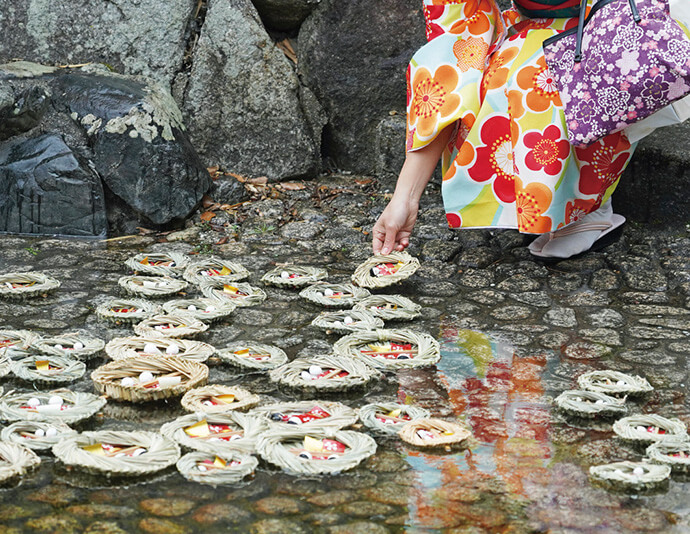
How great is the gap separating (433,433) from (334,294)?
1.20 meters

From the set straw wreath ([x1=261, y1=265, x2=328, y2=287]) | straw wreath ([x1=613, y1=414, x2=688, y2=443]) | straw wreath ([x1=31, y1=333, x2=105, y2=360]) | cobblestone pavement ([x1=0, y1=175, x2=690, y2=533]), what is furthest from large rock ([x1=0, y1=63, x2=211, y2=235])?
straw wreath ([x1=613, y1=414, x2=688, y2=443])

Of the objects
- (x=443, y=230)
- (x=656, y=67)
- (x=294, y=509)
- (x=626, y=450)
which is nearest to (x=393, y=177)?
(x=443, y=230)

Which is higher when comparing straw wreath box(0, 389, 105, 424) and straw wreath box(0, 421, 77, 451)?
straw wreath box(0, 389, 105, 424)

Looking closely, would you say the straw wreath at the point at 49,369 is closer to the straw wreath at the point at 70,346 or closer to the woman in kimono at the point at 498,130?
the straw wreath at the point at 70,346

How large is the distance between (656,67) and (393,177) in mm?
2027

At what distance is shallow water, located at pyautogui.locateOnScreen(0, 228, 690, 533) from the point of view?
5.77ft

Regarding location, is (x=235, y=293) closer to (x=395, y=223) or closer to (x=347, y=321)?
(x=347, y=321)

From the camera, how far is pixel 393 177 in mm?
4785

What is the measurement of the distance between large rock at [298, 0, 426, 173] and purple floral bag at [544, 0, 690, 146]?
65.5 inches

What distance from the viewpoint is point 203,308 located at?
10.1 ft

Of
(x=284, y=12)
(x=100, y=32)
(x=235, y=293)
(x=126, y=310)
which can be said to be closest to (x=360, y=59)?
A: (x=284, y=12)

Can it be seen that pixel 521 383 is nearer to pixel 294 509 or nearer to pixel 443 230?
pixel 294 509

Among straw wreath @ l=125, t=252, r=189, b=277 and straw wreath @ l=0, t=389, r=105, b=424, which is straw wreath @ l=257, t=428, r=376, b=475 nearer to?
straw wreath @ l=0, t=389, r=105, b=424

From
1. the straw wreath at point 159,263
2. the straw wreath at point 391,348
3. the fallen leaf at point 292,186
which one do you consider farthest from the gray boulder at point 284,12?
the straw wreath at point 391,348
